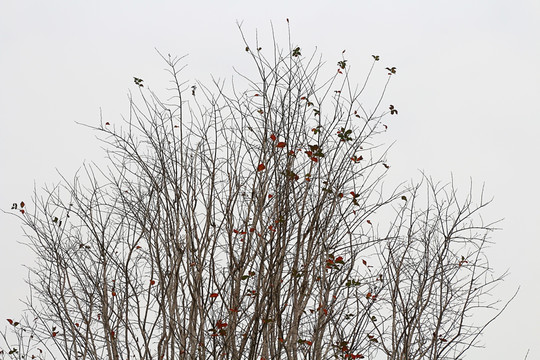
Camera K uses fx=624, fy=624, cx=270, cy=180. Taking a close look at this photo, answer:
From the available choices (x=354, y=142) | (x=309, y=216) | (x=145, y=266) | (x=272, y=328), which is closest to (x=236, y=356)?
(x=272, y=328)

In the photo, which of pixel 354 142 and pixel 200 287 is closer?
pixel 200 287

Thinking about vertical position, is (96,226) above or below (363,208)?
above

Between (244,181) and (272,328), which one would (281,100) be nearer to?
(244,181)

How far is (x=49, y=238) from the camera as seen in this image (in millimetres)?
5383

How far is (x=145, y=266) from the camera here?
254 inches

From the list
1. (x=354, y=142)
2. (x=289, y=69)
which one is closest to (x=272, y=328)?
(x=354, y=142)

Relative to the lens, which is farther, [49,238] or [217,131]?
[49,238]

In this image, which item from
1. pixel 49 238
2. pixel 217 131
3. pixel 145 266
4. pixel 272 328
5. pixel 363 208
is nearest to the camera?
pixel 272 328

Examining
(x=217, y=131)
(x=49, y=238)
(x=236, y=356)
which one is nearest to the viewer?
(x=236, y=356)

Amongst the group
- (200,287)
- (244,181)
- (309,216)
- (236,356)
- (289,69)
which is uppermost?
(289,69)

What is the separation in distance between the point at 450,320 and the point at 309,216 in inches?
126

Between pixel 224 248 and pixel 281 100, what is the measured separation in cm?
128

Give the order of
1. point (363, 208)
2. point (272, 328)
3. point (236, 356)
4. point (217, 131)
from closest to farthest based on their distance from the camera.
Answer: point (236, 356) < point (272, 328) < point (363, 208) < point (217, 131)

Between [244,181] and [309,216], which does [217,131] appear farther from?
[309,216]
